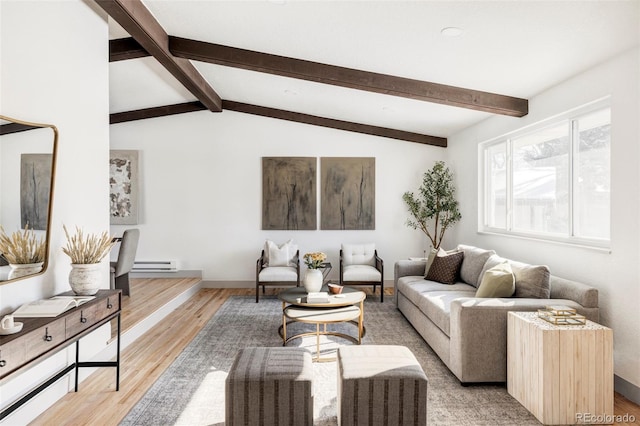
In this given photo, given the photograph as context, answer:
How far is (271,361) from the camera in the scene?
2.55 m

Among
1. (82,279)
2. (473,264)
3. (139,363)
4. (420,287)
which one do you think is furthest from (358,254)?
(82,279)

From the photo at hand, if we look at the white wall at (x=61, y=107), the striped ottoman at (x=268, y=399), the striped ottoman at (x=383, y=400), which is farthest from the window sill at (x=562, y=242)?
the white wall at (x=61, y=107)

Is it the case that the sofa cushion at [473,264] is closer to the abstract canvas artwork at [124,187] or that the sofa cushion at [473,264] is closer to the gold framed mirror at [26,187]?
the gold framed mirror at [26,187]

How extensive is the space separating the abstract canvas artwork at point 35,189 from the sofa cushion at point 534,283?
368cm

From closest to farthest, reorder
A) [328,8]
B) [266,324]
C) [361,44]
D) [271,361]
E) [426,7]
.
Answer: [271,361], [426,7], [328,8], [361,44], [266,324]

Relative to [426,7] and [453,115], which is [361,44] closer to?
[426,7]

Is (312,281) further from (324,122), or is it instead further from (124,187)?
(124,187)

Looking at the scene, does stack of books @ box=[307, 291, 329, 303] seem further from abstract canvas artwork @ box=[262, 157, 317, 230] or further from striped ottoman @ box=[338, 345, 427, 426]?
abstract canvas artwork @ box=[262, 157, 317, 230]

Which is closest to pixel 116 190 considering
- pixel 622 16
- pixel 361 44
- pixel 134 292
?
pixel 134 292

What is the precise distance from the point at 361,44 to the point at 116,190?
504cm

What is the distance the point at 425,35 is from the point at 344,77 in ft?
3.81

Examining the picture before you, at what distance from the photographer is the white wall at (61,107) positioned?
2.51m

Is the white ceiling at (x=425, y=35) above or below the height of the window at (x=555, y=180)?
above

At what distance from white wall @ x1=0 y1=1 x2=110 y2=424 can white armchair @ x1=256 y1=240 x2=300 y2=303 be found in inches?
101
